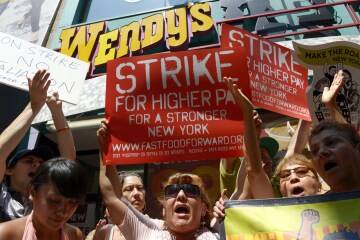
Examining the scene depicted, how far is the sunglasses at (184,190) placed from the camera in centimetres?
264

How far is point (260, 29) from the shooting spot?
6.58 m

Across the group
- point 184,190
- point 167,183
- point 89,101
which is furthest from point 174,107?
point 89,101

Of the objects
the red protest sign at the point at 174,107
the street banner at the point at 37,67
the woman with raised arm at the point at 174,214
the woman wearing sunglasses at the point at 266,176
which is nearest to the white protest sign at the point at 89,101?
the street banner at the point at 37,67

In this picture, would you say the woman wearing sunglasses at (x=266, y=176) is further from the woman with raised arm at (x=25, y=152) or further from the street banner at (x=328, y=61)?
the woman with raised arm at (x=25, y=152)

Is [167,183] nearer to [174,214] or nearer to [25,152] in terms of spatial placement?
[174,214]

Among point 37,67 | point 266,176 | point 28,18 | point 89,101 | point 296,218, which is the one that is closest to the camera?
point 296,218

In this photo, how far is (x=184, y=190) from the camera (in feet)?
8.68

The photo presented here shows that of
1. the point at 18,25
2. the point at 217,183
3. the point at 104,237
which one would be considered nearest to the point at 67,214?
the point at 104,237

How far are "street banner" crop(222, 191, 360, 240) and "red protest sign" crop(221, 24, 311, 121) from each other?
3.98 feet

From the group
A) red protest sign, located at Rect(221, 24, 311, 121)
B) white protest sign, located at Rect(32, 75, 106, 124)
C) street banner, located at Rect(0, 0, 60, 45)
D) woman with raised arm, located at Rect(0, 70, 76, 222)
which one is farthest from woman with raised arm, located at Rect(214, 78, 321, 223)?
street banner, located at Rect(0, 0, 60, 45)

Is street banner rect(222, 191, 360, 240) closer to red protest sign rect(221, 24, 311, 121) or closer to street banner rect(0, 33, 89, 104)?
red protest sign rect(221, 24, 311, 121)

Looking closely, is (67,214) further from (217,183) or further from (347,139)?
(217,183)

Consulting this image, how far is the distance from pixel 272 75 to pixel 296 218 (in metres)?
1.65

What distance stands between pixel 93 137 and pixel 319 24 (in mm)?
3686
